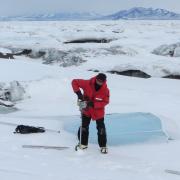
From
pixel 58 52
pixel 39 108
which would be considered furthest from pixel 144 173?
pixel 58 52

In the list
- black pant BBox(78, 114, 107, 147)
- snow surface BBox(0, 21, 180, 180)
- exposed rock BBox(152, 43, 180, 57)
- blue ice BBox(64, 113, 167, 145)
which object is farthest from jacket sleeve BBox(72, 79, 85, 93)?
exposed rock BBox(152, 43, 180, 57)

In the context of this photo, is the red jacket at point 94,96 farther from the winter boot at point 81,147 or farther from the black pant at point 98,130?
the winter boot at point 81,147

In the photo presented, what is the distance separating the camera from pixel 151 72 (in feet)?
65.8

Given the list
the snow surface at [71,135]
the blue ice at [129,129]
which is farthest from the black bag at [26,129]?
Result: the blue ice at [129,129]

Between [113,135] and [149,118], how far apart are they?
1.38 metres

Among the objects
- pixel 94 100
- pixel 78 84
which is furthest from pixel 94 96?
pixel 78 84

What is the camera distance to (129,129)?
8391mm

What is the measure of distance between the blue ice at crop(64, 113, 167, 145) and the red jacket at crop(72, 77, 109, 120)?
89cm

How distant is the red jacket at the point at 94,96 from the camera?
703 centimetres

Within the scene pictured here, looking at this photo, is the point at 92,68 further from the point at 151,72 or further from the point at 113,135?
the point at 113,135

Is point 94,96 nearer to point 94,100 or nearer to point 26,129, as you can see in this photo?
point 94,100

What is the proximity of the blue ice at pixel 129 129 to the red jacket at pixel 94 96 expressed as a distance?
89cm

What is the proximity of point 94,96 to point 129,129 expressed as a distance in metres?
1.62

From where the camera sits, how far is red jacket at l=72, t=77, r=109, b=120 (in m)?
7.03
